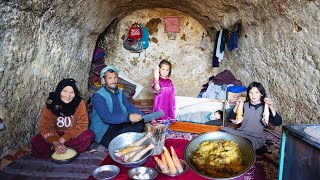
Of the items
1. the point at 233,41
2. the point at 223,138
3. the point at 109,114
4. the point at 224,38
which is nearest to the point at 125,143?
the point at 109,114

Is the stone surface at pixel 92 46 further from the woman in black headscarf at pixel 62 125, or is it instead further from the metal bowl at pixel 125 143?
the metal bowl at pixel 125 143

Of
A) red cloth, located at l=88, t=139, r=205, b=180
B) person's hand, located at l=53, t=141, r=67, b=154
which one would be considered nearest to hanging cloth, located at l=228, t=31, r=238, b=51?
red cloth, located at l=88, t=139, r=205, b=180

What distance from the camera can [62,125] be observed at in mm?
3074

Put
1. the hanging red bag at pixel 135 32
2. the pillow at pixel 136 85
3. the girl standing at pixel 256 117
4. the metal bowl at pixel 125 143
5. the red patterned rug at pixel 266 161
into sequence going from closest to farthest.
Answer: the metal bowl at pixel 125 143, the red patterned rug at pixel 266 161, the girl standing at pixel 256 117, the hanging red bag at pixel 135 32, the pillow at pixel 136 85

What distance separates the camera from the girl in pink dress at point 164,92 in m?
3.64

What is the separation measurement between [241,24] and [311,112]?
2049 mm

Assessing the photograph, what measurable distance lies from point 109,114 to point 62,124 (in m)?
0.53

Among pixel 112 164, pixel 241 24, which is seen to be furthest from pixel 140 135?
pixel 241 24

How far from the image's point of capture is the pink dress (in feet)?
12.2

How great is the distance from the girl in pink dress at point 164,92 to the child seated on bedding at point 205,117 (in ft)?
0.97

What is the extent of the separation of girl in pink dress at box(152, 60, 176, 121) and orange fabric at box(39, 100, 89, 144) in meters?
1.02

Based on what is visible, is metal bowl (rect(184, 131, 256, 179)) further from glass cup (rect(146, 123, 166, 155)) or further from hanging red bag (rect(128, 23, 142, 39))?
hanging red bag (rect(128, 23, 142, 39))

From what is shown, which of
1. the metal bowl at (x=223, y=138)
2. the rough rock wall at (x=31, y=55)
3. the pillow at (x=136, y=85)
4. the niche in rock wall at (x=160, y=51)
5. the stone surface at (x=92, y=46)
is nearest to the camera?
the metal bowl at (x=223, y=138)

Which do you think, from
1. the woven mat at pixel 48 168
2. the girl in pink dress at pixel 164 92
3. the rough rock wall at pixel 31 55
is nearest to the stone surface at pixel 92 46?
the rough rock wall at pixel 31 55
